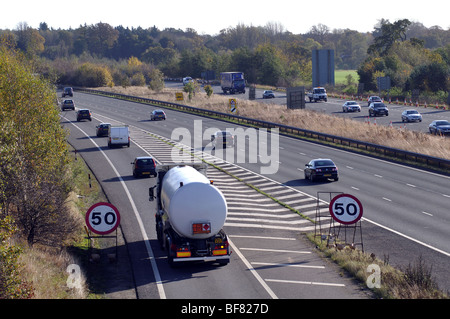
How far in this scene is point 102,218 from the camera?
19.0 metres

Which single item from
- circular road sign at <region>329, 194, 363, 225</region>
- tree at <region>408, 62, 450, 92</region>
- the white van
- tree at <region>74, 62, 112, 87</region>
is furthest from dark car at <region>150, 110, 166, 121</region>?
tree at <region>74, 62, 112, 87</region>

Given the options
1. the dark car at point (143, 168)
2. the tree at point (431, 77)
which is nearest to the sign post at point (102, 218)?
the dark car at point (143, 168)

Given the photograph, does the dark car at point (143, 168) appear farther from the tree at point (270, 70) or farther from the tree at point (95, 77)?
the tree at point (95, 77)

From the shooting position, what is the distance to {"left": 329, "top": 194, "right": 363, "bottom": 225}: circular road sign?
19781 millimetres

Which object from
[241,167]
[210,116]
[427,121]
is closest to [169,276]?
[241,167]

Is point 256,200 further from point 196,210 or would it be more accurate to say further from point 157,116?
point 157,116

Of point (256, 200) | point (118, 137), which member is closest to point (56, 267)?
point (256, 200)

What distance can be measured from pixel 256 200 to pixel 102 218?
15.0 meters

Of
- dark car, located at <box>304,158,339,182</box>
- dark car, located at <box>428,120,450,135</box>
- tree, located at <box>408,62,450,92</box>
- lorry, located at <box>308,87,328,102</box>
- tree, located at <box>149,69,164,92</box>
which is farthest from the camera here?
tree, located at <box>149,69,164,92</box>

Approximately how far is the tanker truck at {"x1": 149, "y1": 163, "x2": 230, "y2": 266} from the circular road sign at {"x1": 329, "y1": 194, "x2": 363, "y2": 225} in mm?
3695

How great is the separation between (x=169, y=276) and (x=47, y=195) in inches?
220

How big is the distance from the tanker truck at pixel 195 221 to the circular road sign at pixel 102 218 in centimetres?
177

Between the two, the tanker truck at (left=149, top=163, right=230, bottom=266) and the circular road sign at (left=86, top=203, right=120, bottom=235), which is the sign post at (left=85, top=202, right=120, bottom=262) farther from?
the tanker truck at (left=149, top=163, right=230, bottom=266)

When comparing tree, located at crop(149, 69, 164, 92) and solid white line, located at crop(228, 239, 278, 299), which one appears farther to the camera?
tree, located at crop(149, 69, 164, 92)
